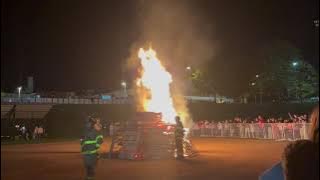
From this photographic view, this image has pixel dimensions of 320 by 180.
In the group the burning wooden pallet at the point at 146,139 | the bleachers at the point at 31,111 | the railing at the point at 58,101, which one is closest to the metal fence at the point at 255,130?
the burning wooden pallet at the point at 146,139

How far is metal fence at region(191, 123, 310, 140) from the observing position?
117ft

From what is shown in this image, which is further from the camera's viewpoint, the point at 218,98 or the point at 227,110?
the point at 218,98

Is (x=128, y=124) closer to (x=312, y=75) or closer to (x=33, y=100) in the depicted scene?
(x=312, y=75)

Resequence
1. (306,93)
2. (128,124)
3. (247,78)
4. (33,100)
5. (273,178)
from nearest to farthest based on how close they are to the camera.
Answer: (273,178) → (128,124) → (306,93) → (247,78) → (33,100)

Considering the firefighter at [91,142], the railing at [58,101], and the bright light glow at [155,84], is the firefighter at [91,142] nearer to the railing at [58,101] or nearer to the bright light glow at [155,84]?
the bright light glow at [155,84]

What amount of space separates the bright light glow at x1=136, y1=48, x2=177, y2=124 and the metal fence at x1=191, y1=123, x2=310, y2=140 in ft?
25.7

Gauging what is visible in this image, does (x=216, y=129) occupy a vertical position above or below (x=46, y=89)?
below

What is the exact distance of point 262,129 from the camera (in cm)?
4141

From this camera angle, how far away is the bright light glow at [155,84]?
3134 centimetres

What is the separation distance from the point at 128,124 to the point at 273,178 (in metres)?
21.0

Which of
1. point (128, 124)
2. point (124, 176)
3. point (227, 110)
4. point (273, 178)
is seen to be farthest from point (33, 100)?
point (273, 178)

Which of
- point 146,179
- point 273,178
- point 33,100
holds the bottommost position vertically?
point 146,179

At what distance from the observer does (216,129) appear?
160 feet

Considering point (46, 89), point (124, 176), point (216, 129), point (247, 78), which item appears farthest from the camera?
point (46, 89)
